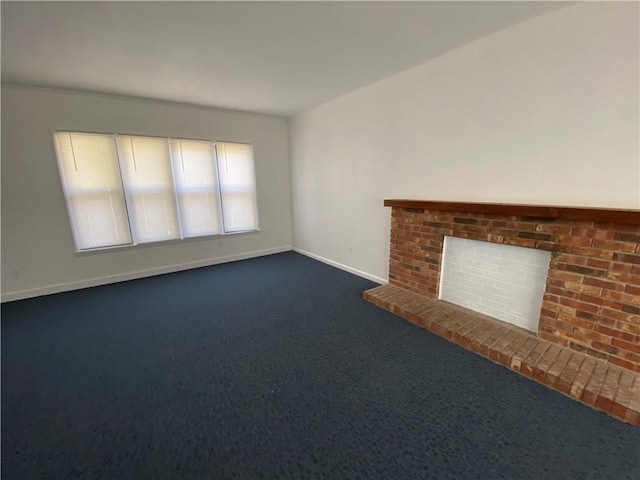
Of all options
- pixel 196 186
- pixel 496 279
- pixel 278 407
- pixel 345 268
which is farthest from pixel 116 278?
pixel 496 279

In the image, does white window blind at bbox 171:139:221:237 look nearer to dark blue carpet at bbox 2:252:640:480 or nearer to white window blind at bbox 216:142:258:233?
white window blind at bbox 216:142:258:233

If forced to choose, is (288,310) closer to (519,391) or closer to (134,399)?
(134,399)

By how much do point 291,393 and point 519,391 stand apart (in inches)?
60.0

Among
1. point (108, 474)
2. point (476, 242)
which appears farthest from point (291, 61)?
point (108, 474)

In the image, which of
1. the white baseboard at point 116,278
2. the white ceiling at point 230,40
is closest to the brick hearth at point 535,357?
the white ceiling at point 230,40

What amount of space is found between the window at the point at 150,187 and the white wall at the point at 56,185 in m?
0.13

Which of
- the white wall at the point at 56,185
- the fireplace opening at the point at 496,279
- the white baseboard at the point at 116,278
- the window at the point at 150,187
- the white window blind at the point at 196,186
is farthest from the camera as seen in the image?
the white window blind at the point at 196,186

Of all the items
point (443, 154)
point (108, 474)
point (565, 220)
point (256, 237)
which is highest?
point (443, 154)

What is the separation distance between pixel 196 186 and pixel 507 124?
416cm

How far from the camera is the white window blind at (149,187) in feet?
12.3

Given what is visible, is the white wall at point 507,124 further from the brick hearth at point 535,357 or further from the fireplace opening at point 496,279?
the brick hearth at point 535,357

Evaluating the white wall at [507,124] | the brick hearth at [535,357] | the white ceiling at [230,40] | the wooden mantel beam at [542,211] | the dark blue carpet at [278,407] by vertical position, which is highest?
the white ceiling at [230,40]

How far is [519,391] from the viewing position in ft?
5.76

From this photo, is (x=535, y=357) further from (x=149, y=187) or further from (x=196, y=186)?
(x=149, y=187)
